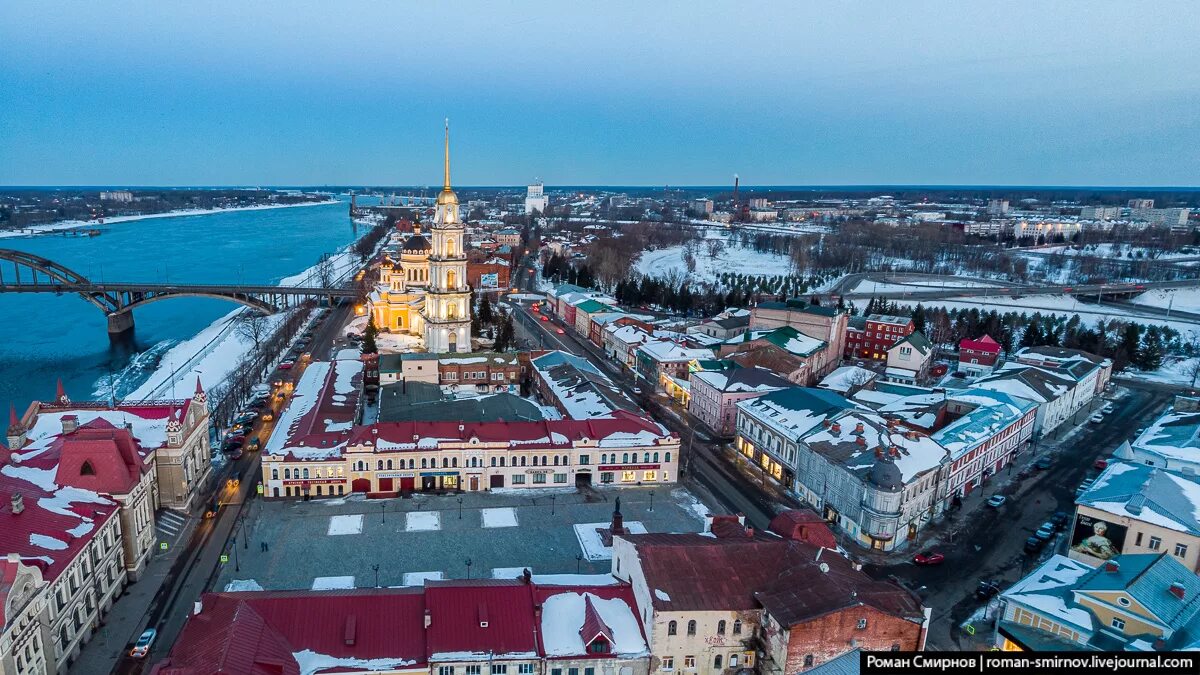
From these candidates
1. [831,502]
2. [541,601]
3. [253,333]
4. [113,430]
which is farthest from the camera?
[253,333]

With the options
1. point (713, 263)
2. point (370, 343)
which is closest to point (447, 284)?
point (370, 343)

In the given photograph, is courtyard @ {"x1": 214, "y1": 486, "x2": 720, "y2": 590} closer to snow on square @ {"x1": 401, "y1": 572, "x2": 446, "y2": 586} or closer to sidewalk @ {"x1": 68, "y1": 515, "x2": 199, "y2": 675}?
snow on square @ {"x1": 401, "y1": 572, "x2": 446, "y2": 586}

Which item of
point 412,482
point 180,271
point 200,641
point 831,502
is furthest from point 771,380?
point 180,271

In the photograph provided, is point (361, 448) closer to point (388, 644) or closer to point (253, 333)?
point (388, 644)

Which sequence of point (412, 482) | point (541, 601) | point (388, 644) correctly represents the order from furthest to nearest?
point (412, 482)
point (541, 601)
point (388, 644)

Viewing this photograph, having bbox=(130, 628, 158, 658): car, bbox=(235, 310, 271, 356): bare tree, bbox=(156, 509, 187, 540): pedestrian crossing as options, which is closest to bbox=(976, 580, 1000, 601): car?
bbox=(130, 628, 158, 658): car

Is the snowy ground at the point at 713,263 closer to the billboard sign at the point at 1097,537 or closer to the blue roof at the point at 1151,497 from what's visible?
the blue roof at the point at 1151,497
